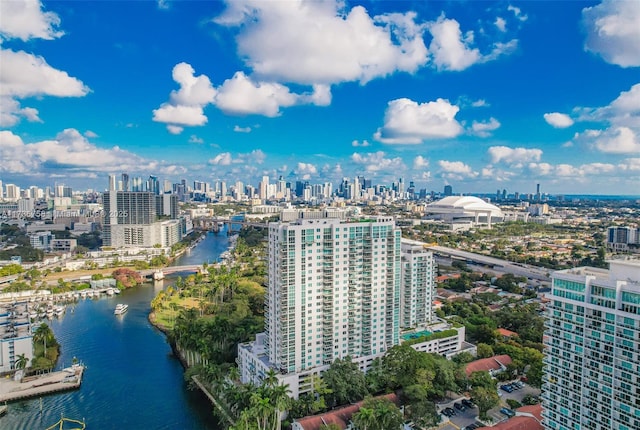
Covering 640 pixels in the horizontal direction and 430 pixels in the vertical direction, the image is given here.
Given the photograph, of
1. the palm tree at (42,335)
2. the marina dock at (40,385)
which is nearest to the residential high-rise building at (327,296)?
the marina dock at (40,385)

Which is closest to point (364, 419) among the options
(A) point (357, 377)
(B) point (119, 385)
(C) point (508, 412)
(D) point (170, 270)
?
(A) point (357, 377)

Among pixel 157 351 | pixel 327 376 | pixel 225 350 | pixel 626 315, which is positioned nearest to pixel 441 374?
pixel 327 376

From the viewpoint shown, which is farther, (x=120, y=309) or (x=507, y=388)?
(x=120, y=309)

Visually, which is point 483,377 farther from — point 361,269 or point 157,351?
point 157,351

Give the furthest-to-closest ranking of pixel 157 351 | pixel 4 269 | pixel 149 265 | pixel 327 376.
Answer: pixel 149 265
pixel 4 269
pixel 157 351
pixel 327 376

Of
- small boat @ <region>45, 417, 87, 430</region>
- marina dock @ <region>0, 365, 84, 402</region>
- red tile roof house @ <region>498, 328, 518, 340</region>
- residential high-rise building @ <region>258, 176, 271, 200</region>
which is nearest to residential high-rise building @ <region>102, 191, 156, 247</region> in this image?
marina dock @ <region>0, 365, 84, 402</region>

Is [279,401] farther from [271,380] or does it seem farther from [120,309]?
[120,309]

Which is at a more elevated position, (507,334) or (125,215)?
(125,215)
